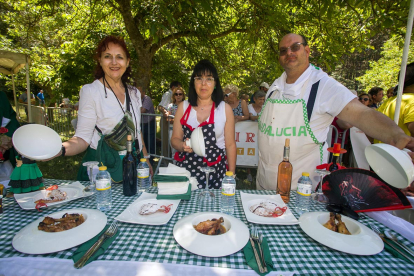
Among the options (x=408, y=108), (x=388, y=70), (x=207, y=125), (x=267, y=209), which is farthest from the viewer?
(x=388, y=70)

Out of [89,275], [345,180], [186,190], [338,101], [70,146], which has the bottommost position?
[89,275]

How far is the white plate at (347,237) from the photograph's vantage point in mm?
1094

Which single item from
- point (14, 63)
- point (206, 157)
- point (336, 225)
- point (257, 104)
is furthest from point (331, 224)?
point (14, 63)

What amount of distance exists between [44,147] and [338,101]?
89.8 inches

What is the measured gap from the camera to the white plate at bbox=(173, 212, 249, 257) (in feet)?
3.47

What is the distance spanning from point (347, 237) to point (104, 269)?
1.21 meters

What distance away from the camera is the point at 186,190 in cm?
168

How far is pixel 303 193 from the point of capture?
1.45 metres

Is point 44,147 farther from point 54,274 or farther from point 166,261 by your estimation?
point 166,261

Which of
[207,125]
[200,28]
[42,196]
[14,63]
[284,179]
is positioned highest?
[200,28]

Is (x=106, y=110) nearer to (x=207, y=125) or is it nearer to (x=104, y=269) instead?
(x=207, y=125)

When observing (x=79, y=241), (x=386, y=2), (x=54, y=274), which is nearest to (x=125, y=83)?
(x=79, y=241)

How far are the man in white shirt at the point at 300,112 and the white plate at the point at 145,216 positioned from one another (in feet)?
3.72

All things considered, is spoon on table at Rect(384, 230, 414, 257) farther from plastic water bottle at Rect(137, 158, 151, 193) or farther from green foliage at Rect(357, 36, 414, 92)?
green foliage at Rect(357, 36, 414, 92)
